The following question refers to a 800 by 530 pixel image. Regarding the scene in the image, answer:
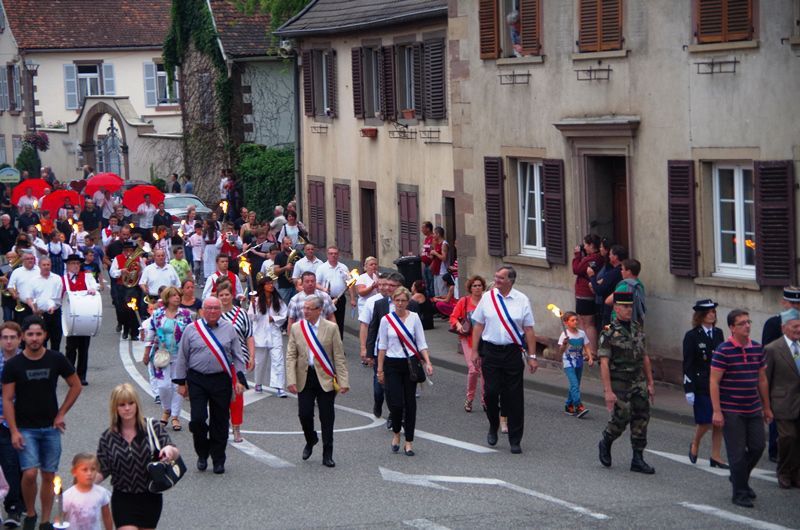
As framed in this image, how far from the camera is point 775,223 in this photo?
16109mm

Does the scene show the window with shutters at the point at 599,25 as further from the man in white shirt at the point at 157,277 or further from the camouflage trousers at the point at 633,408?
the camouflage trousers at the point at 633,408

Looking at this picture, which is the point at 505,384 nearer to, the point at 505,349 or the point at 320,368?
the point at 505,349

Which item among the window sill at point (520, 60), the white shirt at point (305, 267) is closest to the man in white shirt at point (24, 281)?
the white shirt at point (305, 267)

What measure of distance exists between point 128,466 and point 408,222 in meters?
19.5

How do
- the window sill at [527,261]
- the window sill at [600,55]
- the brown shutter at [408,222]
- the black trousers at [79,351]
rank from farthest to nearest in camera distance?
the brown shutter at [408,222] → the window sill at [527,261] → the black trousers at [79,351] → the window sill at [600,55]

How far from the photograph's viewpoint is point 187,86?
46.3 m

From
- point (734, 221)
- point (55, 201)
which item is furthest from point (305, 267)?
point (55, 201)

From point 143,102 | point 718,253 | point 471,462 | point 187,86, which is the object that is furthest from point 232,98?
point 471,462

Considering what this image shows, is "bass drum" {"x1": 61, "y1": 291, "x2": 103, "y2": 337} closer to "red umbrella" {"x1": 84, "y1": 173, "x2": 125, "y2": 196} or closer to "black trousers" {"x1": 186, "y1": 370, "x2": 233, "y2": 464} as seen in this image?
"black trousers" {"x1": 186, "y1": 370, "x2": 233, "y2": 464}

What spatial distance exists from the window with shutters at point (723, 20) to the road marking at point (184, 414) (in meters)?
6.95

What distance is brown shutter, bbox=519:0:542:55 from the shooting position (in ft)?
64.8

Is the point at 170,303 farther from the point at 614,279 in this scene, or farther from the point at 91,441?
the point at 614,279

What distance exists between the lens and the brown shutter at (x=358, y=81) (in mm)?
30141

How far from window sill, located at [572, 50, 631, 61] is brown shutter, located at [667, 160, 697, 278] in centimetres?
154
